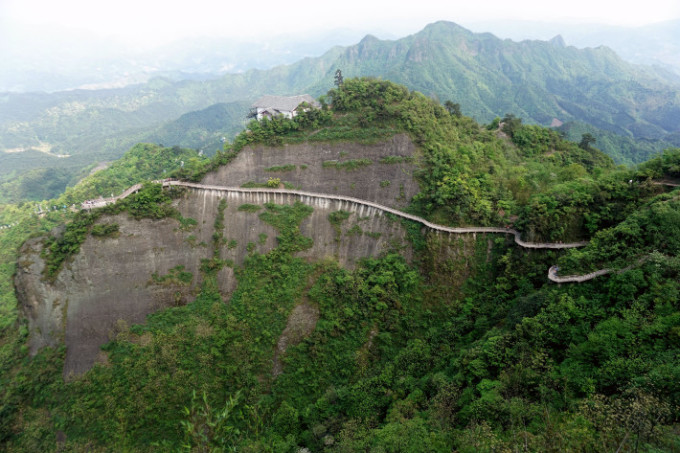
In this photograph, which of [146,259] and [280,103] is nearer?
[146,259]

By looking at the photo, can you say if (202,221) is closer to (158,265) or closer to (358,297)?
(158,265)

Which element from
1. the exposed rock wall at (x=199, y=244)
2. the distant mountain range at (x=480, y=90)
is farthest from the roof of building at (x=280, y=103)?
the distant mountain range at (x=480, y=90)

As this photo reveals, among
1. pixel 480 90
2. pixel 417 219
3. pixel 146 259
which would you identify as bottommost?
pixel 146 259

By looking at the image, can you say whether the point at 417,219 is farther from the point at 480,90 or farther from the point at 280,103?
the point at 480,90

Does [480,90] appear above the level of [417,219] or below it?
above

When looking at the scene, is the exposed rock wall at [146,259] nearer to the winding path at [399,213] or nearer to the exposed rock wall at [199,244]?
the exposed rock wall at [199,244]

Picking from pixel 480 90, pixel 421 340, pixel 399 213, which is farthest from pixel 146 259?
pixel 480 90
